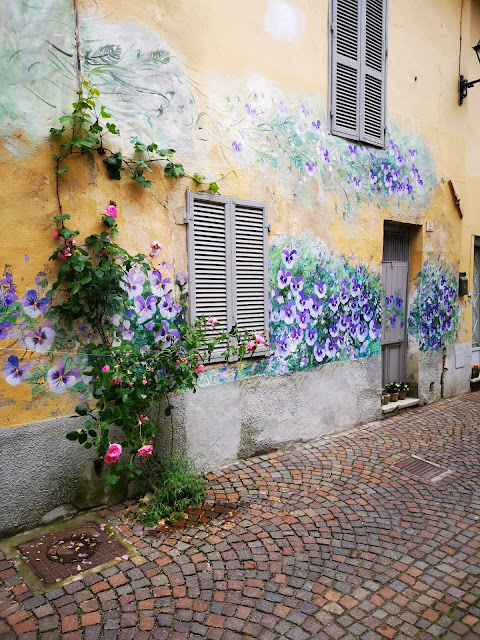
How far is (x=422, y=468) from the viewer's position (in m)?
4.73

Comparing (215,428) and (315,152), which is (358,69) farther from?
(215,428)

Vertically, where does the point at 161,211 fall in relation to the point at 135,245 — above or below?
above

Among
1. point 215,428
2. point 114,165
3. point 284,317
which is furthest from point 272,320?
point 114,165

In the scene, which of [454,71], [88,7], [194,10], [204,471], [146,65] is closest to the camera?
[88,7]

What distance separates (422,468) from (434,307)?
129 inches

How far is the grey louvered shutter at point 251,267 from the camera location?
182 inches

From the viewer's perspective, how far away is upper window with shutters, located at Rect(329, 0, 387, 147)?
5387mm

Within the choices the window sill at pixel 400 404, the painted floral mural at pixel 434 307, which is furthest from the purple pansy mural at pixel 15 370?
the painted floral mural at pixel 434 307

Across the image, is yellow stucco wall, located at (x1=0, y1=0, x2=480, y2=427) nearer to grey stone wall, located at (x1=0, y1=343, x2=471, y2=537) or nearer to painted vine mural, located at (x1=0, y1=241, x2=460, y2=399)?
painted vine mural, located at (x1=0, y1=241, x2=460, y2=399)

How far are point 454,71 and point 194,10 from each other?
4.99 meters

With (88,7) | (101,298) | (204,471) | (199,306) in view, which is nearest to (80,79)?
(88,7)

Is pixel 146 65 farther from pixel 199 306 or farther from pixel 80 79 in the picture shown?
pixel 199 306

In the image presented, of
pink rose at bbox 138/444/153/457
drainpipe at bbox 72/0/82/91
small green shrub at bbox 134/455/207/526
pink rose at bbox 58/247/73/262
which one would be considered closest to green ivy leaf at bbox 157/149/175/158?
drainpipe at bbox 72/0/82/91

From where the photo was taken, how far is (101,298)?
143 inches
